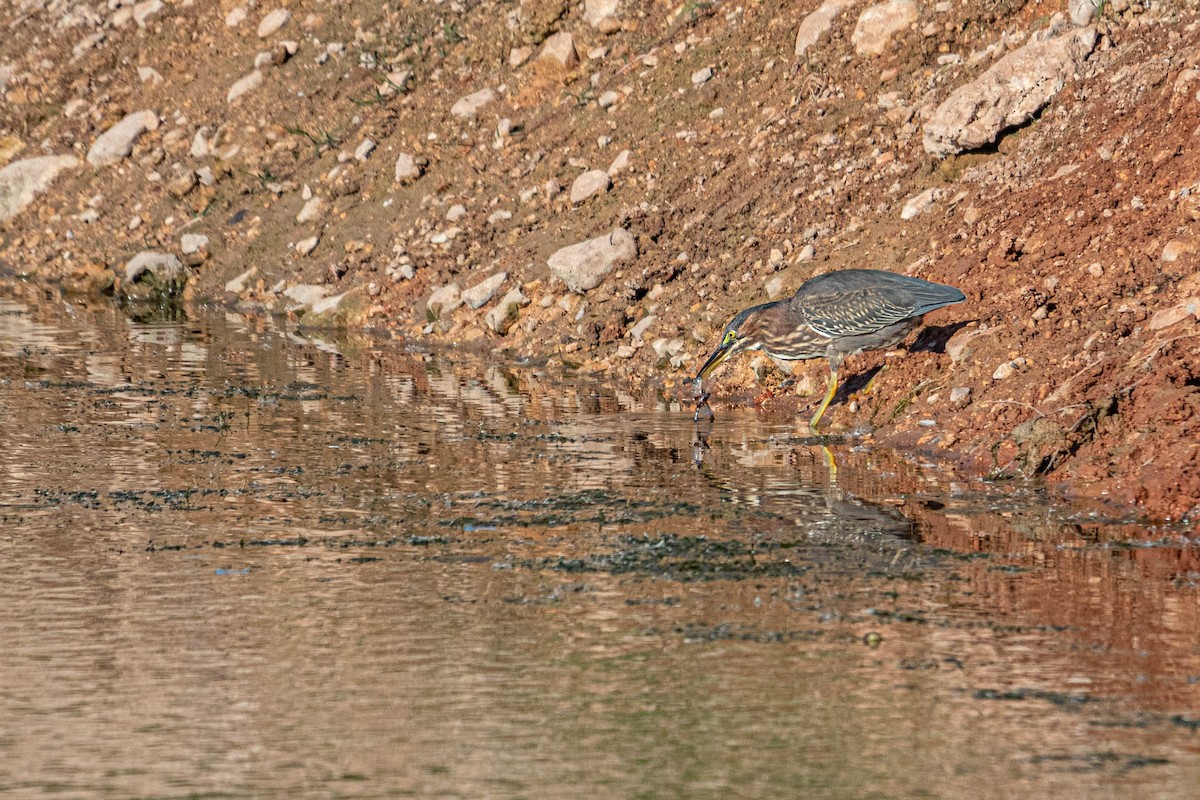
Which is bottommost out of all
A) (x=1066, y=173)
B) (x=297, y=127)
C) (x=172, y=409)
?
(x=172, y=409)

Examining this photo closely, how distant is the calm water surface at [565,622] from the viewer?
515 cm

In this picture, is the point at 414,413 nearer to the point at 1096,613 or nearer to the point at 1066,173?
the point at 1066,173

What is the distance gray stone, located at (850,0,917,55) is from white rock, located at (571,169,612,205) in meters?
2.54

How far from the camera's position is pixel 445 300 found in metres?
16.1

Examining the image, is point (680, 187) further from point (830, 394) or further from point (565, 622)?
point (565, 622)

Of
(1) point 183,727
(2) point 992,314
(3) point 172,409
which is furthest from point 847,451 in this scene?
(1) point 183,727

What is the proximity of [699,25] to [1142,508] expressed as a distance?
1020cm

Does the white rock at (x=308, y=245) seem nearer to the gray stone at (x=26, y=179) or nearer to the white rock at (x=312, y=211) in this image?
the white rock at (x=312, y=211)

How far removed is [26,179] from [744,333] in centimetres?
1427

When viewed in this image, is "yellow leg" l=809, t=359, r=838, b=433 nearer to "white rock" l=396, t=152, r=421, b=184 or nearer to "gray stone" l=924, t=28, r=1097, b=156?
"gray stone" l=924, t=28, r=1097, b=156

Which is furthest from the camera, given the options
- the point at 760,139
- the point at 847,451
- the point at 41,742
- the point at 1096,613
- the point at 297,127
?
the point at 297,127

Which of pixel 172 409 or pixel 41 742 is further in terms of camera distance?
pixel 172 409

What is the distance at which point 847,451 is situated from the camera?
10.5 m

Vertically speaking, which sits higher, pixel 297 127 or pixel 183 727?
pixel 297 127
